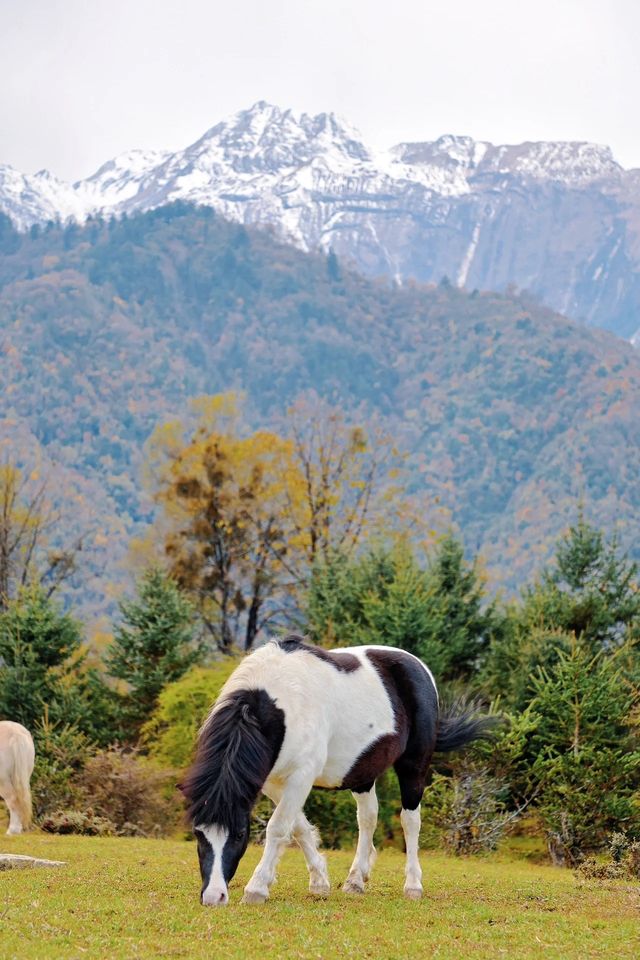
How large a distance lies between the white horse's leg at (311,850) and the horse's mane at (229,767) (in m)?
0.77

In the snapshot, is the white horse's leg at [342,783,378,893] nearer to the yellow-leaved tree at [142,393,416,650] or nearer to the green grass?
the green grass

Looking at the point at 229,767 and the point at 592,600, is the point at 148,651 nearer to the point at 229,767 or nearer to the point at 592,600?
the point at 592,600

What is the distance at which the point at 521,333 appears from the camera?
18962cm

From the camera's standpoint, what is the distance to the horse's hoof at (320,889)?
9.76 m

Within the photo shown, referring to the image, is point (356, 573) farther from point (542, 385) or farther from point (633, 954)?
point (542, 385)

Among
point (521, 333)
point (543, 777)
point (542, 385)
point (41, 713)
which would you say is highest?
point (521, 333)

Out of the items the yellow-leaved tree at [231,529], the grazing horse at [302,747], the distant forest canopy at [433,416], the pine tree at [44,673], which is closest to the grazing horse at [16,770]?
the pine tree at [44,673]

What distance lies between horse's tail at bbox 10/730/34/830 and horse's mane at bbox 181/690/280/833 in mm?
8007

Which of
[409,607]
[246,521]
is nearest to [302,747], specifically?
[409,607]

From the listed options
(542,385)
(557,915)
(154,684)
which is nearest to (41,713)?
(154,684)

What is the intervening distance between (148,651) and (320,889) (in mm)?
16149

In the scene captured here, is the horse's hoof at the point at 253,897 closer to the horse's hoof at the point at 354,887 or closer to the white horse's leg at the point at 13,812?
the horse's hoof at the point at 354,887

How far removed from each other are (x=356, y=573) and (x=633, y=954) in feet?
60.3

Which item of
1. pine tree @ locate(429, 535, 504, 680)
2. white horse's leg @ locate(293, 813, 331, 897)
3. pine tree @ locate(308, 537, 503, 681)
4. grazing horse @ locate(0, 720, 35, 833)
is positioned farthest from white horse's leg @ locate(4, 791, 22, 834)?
pine tree @ locate(429, 535, 504, 680)
